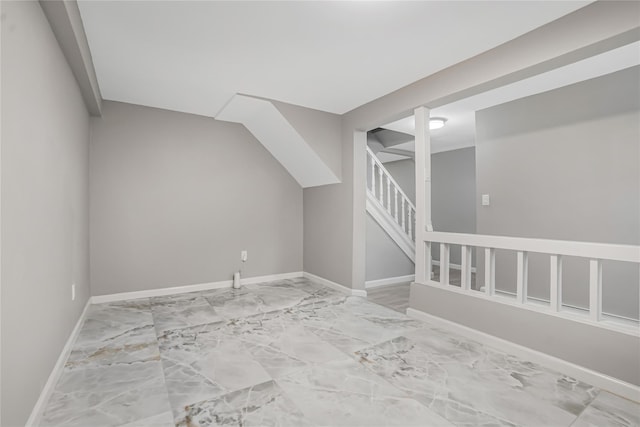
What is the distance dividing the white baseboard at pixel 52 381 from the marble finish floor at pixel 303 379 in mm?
39

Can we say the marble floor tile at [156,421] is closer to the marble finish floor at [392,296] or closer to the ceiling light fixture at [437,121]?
the marble finish floor at [392,296]

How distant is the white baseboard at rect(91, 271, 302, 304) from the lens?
135 inches

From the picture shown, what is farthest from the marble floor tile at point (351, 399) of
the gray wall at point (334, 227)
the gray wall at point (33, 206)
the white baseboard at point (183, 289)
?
the white baseboard at point (183, 289)

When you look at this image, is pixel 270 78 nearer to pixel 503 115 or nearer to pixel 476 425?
pixel 503 115

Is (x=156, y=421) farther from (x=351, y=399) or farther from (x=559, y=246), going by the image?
(x=559, y=246)

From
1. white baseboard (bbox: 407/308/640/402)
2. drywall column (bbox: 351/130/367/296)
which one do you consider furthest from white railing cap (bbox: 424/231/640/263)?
drywall column (bbox: 351/130/367/296)

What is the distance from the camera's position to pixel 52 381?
1.77 metres

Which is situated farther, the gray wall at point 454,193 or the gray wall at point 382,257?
the gray wall at point 454,193

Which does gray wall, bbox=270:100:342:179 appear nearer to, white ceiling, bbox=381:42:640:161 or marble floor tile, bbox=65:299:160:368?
white ceiling, bbox=381:42:640:161

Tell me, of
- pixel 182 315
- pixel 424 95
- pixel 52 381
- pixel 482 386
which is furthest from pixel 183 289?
pixel 424 95

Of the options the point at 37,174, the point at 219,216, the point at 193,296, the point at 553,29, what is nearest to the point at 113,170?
the point at 219,216

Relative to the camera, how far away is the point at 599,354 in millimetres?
1824

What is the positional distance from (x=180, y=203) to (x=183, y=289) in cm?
108

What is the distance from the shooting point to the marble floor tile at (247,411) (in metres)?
1.51
